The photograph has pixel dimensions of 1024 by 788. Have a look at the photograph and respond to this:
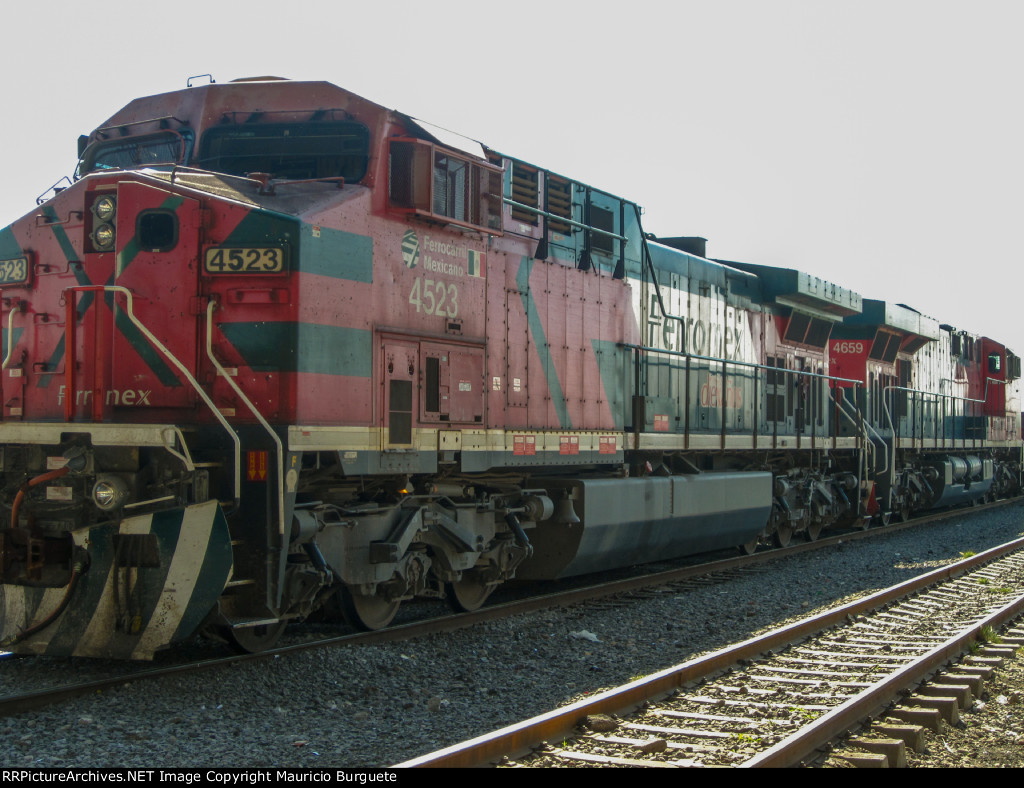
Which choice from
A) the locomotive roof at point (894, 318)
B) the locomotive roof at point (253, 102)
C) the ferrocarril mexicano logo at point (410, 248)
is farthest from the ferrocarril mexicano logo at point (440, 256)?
the locomotive roof at point (894, 318)

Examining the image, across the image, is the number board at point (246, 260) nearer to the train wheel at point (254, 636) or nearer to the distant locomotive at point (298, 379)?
the distant locomotive at point (298, 379)

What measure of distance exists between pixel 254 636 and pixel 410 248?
276cm

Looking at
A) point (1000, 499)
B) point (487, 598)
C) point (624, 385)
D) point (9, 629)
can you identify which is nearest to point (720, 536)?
point (624, 385)

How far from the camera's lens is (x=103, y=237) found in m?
6.54

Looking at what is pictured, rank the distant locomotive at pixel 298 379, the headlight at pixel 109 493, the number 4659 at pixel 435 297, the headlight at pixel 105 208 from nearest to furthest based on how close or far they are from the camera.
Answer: the headlight at pixel 109 493
the distant locomotive at pixel 298 379
the headlight at pixel 105 208
the number 4659 at pixel 435 297

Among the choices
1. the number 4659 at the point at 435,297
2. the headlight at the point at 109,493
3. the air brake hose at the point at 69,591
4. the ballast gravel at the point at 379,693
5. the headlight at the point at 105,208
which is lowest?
the ballast gravel at the point at 379,693

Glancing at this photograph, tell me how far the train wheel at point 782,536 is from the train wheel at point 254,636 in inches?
331

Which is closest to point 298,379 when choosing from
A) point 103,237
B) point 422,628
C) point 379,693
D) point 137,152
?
point 103,237

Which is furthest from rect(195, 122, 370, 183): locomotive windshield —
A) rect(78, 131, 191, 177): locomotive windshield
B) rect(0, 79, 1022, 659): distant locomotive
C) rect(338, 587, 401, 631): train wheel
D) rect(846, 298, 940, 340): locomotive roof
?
rect(846, 298, 940, 340): locomotive roof

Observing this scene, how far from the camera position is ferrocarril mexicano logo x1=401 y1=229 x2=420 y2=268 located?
7.16 meters

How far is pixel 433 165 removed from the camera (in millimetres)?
7105

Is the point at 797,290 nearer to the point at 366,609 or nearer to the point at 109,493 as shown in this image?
the point at 366,609

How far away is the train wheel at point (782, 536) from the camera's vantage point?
13.6 m

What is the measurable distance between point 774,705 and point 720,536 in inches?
245
